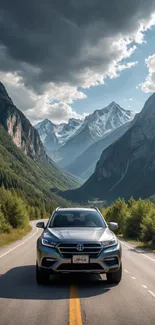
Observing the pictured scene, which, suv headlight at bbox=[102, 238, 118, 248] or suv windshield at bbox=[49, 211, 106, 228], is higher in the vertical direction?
suv windshield at bbox=[49, 211, 106, 228]

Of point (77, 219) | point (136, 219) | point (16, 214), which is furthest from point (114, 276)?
point (16, 214)

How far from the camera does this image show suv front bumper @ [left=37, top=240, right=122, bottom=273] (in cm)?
899

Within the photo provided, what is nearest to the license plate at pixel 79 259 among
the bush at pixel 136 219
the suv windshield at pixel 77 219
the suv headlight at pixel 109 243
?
the suv headlight at pixel 109 243

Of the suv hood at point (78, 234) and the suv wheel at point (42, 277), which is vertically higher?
the suv hood at point (78, 234)

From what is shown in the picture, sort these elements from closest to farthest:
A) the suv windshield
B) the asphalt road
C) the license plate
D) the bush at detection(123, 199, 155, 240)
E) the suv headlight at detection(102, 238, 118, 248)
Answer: the asphalt road < the license plate < the suv headlight at detection(102, 238, 118, 248) < the suv windshield < the bush at detection(123, 199, 155, 240)

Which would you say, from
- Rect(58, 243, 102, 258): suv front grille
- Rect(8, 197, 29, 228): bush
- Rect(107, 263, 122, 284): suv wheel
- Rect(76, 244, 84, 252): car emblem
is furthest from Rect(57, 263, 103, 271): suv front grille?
Rect(8, 197, 29, 228): bush

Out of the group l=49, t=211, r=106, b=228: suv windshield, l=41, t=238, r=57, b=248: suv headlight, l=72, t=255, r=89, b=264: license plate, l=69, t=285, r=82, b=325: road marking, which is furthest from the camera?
l=49, t=211, r=106, b=228: suv windshield

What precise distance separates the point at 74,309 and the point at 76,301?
2.03 ft

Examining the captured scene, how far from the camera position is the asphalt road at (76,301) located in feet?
21.9

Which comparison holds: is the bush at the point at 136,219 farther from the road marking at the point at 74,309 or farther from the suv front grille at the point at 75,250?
the road marking at the point at 74,309

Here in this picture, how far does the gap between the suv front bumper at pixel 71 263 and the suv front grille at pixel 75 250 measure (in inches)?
3.6

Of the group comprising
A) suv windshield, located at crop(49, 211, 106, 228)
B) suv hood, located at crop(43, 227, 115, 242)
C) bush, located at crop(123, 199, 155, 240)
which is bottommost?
bush, located at crop(123, 199, 155, 240)

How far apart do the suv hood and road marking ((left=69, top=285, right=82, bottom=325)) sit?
1.33 meters

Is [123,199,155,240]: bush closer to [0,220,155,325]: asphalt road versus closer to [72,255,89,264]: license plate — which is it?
[0,220,155,325]: asphalt road
